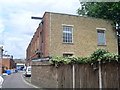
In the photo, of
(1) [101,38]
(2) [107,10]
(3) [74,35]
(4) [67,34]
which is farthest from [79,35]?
(2) [107,10]

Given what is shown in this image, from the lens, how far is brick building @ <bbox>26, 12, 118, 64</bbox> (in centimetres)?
2011

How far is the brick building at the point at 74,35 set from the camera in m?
20.1

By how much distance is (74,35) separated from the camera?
2125 cm

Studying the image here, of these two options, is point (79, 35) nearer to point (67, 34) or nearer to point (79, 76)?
point (67, 34)

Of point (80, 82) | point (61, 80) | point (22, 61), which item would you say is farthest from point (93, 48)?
point (22, 61)

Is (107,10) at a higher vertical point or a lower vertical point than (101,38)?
higher

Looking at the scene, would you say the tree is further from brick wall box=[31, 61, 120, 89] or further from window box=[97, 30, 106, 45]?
brick wall box=[31, 61, 120, 89]

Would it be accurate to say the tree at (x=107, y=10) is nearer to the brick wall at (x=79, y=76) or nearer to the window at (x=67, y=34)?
the window at (x=67, y=34)

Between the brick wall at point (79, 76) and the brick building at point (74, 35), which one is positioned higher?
the brick building at point (74, 35)

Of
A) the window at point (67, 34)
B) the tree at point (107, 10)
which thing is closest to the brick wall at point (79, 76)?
the window at point (67, 34)

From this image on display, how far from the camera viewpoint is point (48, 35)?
1992 cm

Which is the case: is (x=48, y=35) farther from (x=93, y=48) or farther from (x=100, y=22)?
(x=100, y=22)

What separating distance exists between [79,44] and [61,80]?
35.1 ft

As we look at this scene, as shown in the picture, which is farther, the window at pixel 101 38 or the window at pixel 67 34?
the window at pixel 101 38
